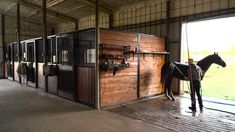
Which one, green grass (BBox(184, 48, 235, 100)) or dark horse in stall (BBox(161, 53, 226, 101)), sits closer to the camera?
dark horse in stall (BBox(161, 53, 226, 101))

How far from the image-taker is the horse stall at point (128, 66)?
5059 millimetres

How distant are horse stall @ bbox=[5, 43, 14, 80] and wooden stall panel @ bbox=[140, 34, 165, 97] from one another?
301 inches

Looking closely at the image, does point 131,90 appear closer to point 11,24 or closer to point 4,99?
point 4,99

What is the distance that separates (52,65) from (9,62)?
5.85 meters

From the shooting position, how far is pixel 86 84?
535cm

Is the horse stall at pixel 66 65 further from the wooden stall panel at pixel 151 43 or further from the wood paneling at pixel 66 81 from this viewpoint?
the wooden stall panel at pixel 151 43

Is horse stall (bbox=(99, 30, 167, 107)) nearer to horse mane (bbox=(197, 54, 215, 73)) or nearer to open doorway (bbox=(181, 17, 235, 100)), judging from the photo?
open doorway (bbox=(181, 17, 235, 100))

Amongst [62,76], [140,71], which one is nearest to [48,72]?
[62,76]

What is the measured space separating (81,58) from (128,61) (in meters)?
1.34

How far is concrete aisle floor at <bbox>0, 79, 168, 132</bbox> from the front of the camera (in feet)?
11.7

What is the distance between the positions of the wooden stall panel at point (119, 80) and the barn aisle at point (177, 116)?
287mm

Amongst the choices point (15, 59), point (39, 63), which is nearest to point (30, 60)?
point (39, 63)

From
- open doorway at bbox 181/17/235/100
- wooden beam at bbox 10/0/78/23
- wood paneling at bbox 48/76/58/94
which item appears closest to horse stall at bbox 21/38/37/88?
wood paneling at bbox 48/76/58/94

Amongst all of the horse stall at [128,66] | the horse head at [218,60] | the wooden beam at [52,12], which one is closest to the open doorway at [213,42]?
the horse head at [218,60]
